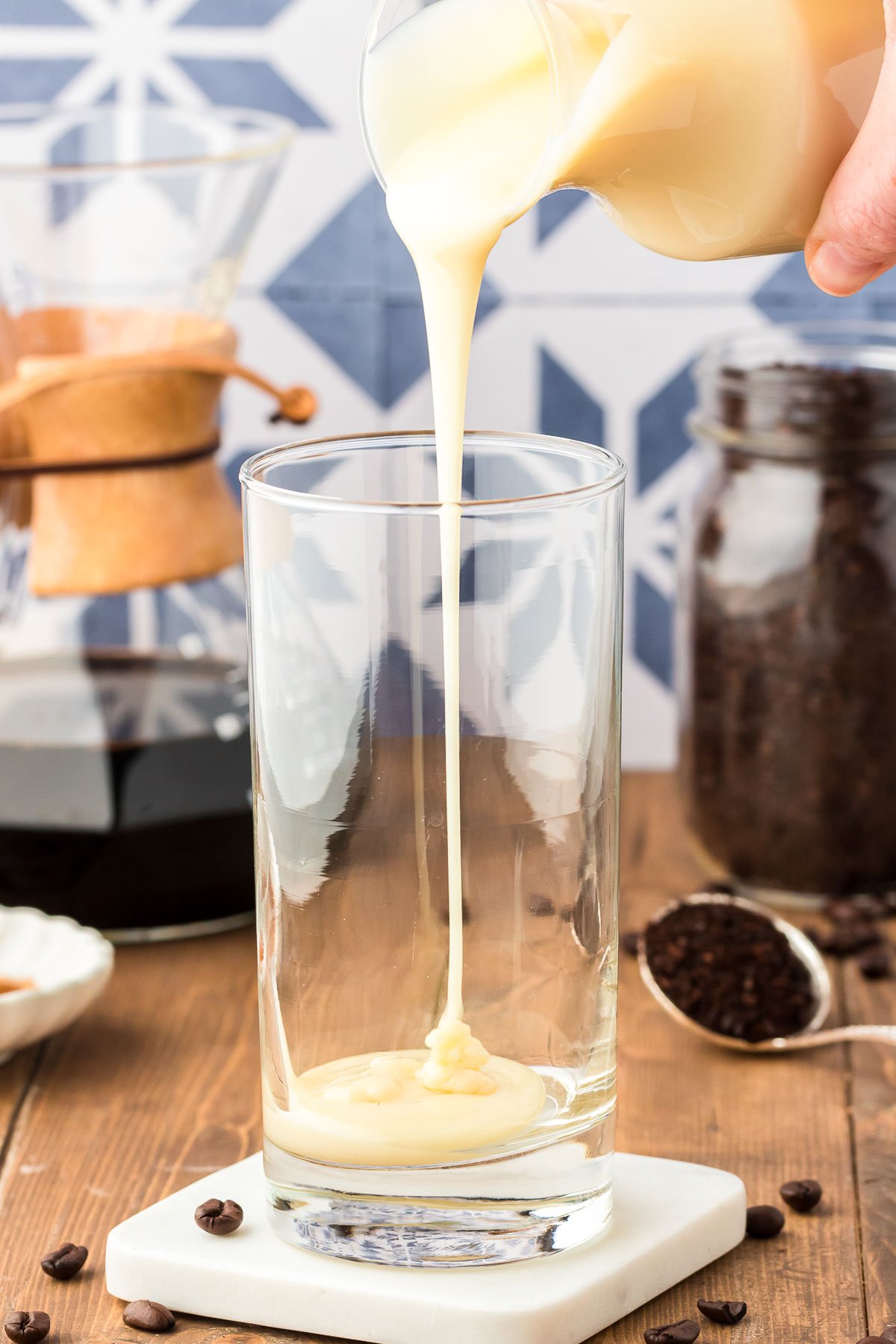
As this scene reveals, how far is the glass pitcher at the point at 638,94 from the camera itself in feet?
2.25

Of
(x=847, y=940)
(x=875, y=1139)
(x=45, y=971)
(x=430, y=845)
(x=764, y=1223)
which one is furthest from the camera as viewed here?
(x=847, y=940)

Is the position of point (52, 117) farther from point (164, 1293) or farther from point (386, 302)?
point (164, 1293)

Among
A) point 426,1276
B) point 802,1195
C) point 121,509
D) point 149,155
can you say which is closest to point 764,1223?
point 802,1195

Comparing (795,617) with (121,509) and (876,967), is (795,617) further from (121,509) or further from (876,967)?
(121,509)

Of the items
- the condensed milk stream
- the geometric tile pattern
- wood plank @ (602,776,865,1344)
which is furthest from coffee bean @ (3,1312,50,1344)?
the geometric tile pattern

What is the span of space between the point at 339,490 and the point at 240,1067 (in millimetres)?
372

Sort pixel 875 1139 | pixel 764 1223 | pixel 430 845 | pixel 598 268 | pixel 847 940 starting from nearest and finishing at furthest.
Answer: pixel 430 845 → pixel 764 1223 → pixel 875 1139 → pixel 847 940 → pixel 598 268

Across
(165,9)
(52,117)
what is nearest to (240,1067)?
(52,117)

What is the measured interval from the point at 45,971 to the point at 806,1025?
431 mm

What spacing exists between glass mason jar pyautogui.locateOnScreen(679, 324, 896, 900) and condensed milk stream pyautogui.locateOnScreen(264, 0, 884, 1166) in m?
0.40

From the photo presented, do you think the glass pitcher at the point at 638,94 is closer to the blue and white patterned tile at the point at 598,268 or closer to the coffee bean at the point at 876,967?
the coffee bean at the point at 876,967

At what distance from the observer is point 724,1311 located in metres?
0.70

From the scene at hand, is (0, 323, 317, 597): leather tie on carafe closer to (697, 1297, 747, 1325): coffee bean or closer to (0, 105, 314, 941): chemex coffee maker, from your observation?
(0, 105, 314, 941): chemex coffee maker

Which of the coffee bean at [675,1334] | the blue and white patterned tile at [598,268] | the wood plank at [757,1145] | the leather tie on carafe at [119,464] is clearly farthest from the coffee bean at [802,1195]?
the blue and white patterned tile at [598,268]
